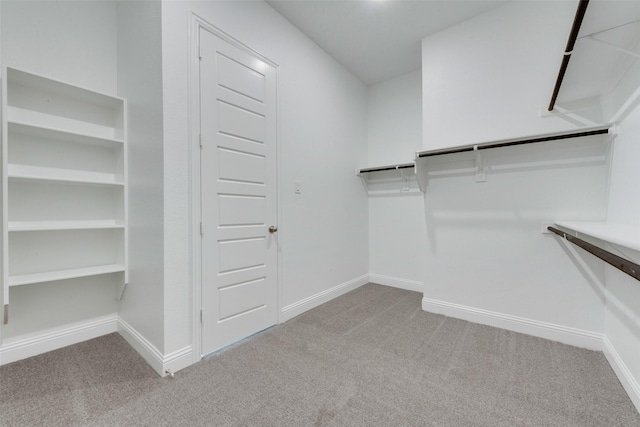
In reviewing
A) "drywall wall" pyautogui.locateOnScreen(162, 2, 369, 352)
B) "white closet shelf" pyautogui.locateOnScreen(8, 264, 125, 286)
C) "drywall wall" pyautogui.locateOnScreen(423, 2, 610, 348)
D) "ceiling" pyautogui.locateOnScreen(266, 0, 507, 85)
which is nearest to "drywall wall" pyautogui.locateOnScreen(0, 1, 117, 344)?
"white closet shelf" pyautogui.locateOnScreen(8, 264, 125, 286)

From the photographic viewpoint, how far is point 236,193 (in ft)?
6.63

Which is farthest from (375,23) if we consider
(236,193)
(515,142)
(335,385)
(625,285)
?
(335,385)

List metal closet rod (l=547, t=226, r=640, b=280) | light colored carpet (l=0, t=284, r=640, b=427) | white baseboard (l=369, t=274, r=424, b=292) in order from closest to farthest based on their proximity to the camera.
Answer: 1. metal closet rod (l=547, t=226, r=640, b=280)
2. light colored carpet (l=0, t=284, r=640, b=427)
3. white baseboard (l=369, t=274, r=424, b=292)

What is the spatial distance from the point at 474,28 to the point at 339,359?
2.95 metres

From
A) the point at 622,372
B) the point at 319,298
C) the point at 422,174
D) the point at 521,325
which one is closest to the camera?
the point at 622,372

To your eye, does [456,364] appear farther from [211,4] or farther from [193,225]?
[211,4]

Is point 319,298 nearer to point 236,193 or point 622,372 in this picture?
point 236,193

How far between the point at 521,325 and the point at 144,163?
3127mm

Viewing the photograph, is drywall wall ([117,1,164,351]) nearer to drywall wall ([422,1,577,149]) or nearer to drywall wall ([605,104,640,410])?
drywall wall ([422,1,577,149])

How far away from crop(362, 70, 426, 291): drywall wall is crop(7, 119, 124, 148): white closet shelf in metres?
2.83

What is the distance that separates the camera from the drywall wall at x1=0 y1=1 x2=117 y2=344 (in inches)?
68.8

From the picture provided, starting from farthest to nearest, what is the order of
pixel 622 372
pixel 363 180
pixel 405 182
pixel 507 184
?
pixel 363 180 < pixel 405 182 < pixel 507 184 < pixel 622 372

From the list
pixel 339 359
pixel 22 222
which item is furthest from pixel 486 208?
pixel 22 222

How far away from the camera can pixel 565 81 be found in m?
1.88
